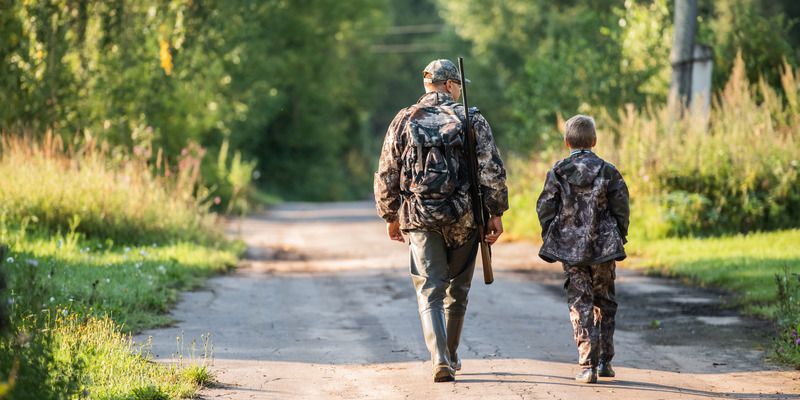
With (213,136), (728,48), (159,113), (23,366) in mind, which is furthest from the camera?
(213,136)

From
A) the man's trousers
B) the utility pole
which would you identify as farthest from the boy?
the utility pole

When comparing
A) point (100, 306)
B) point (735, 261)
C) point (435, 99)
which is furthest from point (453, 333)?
point (735, 261)

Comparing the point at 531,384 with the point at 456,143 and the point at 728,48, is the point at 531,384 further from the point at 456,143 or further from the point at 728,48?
the point at 728,48

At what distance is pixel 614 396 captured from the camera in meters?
6.92

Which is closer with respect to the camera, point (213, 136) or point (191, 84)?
point (191, 84)

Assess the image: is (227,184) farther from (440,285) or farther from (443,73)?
(440,285)

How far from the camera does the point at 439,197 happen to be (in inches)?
285

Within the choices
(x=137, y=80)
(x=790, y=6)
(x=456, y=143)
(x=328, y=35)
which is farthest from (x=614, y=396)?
(x=328, y=35)

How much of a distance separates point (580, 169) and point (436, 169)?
0.92 meters

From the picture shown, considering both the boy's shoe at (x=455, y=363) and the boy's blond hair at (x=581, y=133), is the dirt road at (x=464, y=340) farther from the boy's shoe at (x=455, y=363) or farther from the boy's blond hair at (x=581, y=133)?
the boy's blond hair at (x=581, y=133)

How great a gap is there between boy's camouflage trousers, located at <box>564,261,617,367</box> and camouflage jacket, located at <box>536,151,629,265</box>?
12 centimetres

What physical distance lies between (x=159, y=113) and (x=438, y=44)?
5129cm

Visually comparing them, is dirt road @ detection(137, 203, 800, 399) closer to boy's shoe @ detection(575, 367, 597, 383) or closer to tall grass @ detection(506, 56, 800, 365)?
boy's shoe @ detection(575, 367, 597, 383)

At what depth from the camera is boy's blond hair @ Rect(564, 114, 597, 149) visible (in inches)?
296
